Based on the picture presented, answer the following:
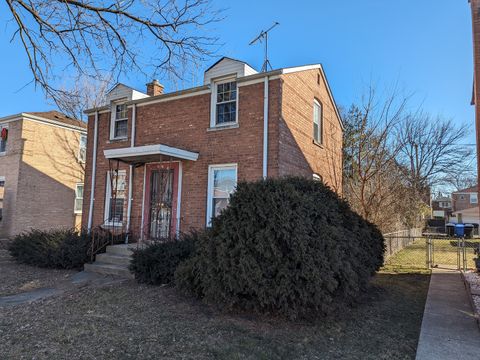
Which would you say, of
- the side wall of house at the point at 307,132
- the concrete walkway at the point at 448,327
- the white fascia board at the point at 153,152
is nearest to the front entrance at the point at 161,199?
the white fascia board at the point at 153,152

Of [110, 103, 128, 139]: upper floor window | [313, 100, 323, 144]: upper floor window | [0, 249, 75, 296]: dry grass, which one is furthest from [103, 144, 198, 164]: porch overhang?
[313, 100, 323, 144]: upper floor window

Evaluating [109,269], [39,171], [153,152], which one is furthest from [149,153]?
[39,171]

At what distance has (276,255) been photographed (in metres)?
4.88

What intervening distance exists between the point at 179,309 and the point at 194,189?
16.0 ft

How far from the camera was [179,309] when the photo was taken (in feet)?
18.7

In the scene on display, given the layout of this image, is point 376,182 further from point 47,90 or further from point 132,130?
point 47,90

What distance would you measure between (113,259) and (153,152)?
3076 mm

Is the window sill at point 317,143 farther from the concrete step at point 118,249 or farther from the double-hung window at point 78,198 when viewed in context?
the double-hung window at point 78,198

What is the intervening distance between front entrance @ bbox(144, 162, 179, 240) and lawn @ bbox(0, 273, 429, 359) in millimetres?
4043

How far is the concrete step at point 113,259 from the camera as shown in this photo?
9102mm

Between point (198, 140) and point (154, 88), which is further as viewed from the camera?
point (154, 88)

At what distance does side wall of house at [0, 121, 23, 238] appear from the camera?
16781 millimetres

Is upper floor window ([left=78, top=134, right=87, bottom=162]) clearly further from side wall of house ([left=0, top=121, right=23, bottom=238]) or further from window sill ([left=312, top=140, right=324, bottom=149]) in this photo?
window sill ([left=312, top=140, right=324, bottom=149])

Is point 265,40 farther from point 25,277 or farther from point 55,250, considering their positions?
point 25,277
